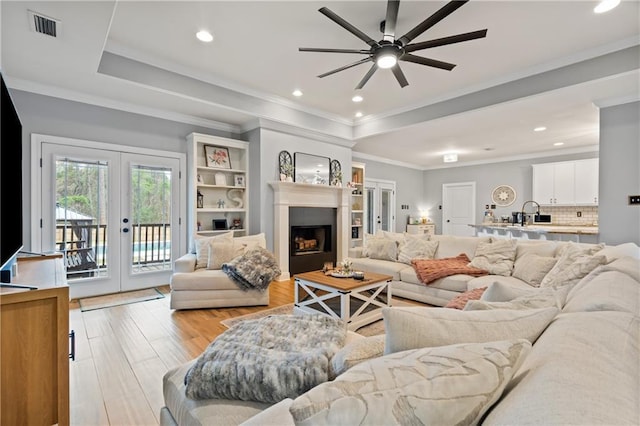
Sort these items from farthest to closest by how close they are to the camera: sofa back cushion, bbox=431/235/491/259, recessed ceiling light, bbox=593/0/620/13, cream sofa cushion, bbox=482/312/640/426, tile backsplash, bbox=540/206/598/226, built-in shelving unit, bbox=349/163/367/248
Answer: built-in shelving unit, bbox=349/163/367/248, tile backsplash, bbox=540/206/598/226, sofa back cushion, bbox=431/235/491/259, recessed ceiling light, bbox=593/0/620/13, cream sofa cushion, bbox=482/312/640/426

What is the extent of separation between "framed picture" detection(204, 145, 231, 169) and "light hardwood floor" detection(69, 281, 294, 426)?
2.23m

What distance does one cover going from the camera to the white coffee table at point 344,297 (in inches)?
113

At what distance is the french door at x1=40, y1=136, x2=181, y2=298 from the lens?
3807mm

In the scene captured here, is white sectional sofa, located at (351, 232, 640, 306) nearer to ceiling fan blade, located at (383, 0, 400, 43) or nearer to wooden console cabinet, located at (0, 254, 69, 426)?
ceiling fan blade, located at (383, 0, 400, 43)

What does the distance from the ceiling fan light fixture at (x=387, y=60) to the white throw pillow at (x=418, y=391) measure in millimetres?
2598

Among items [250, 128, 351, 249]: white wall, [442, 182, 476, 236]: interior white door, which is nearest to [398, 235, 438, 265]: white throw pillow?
[250, 128, 351, 249]: white wall

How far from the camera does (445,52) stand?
3.40 metres

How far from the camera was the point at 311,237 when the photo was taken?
6.04 meters

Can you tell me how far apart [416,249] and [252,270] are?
7.52 feet

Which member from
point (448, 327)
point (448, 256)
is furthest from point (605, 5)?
point (448, 327)

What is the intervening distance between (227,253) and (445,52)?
3.53 meters

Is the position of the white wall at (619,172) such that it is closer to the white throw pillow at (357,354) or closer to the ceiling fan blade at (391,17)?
the ceiling fan blade at (391,17)

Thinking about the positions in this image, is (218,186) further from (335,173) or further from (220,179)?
(335,173)

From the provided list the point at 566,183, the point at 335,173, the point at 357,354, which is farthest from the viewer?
the point at 566,183
